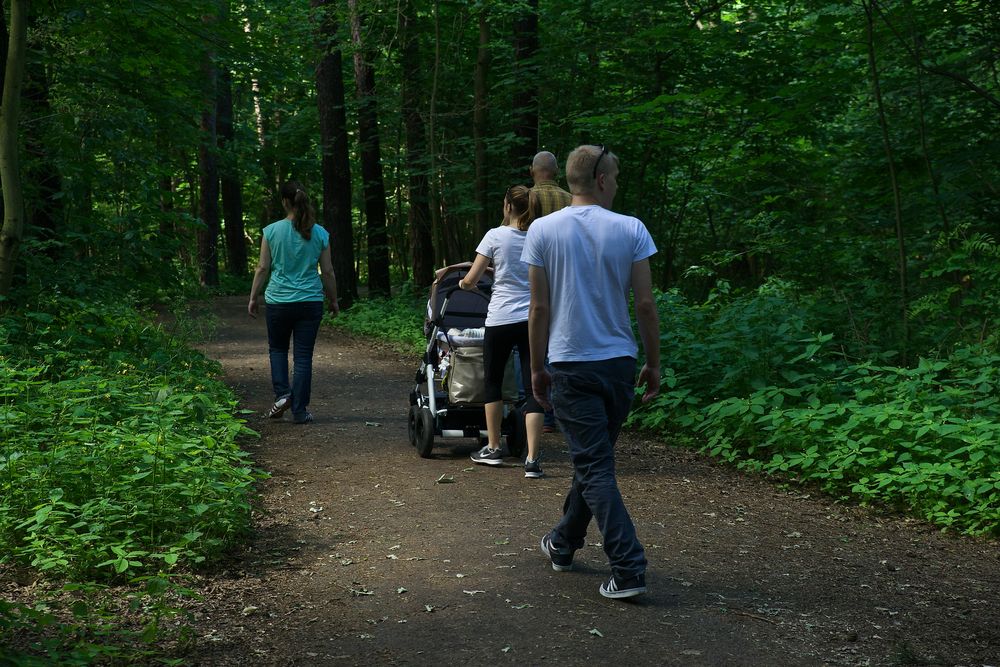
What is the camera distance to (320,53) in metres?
19.8

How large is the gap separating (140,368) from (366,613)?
5713mm

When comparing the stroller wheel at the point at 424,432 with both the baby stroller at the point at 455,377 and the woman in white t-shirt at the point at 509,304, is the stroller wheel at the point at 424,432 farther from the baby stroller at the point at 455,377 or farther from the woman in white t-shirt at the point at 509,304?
the woman in white t-shirt at the point at 509,304

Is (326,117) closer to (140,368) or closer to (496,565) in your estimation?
(140,368)

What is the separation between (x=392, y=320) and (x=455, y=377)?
10.6 meters

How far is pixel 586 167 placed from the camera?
443 cm

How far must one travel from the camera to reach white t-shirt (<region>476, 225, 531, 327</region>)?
6875 millimetres

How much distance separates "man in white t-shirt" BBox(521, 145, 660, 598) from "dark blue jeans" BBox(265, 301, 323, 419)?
4857 mm

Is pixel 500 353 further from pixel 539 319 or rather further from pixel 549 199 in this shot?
pixel 539 319

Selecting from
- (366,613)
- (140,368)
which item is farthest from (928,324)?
(140,368)

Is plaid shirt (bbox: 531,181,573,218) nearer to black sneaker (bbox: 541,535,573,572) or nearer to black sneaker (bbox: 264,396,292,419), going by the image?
black sneaker (bbox: 541,535,573,572)

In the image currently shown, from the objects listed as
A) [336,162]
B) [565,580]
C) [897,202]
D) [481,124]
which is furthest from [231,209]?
[565,580]

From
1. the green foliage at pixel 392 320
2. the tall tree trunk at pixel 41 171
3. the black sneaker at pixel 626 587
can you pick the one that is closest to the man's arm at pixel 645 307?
the black sneaker at pixel 626 587

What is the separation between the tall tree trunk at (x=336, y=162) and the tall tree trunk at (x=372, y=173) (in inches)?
18.1

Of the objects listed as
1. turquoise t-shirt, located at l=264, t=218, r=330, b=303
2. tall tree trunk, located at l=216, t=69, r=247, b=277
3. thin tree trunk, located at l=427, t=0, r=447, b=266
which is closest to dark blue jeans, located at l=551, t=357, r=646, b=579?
turquoise t-shirt, located at l=264, t=218, r=330, b=303
